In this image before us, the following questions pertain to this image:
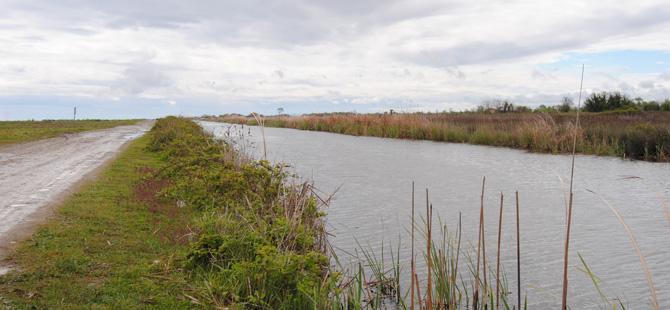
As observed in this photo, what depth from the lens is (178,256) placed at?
17.4 ft

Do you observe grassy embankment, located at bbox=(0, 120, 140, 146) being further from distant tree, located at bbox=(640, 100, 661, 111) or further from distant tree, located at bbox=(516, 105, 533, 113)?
distant tree, located at bbox=(640, 100, 661, 111)

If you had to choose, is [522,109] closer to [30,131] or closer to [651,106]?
[651,106]

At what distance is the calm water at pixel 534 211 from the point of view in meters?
5.66

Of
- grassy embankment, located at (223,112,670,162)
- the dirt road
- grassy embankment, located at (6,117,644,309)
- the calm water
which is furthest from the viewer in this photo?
grassy embankment, located at (223,112,670,162)

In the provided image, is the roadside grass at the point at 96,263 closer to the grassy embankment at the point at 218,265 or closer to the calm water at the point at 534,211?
the grassy embankment at the point at 218,265

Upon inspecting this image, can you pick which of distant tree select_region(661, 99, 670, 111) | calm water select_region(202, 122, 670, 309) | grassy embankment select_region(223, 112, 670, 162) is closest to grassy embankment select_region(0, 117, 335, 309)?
calm water select_region(202, 122, 670, 309)

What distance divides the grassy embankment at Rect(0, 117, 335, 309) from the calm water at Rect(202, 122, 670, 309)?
4.23ft

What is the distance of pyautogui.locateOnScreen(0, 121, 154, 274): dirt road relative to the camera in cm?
616

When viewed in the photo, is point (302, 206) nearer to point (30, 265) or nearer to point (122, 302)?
point (122, 302)

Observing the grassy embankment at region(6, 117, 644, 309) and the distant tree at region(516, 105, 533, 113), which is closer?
the grassy embankment at region(6, 117, 644, 309)

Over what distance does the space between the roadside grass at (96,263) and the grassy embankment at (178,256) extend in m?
0.01

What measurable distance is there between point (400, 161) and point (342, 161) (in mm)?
2162

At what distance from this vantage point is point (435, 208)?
29.4 ft

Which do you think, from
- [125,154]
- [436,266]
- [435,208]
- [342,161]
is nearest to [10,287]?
[436,266]
